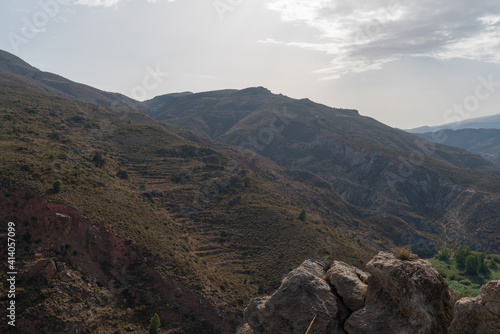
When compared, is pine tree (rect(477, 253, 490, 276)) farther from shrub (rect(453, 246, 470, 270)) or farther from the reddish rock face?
the reddish rock face

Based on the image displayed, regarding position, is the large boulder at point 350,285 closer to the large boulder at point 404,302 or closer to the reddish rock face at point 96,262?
the large boulder at point 404,302

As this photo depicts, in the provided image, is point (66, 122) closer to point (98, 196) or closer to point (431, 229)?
point (98, 196)

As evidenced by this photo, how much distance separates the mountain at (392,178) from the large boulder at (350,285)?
72.2 metres

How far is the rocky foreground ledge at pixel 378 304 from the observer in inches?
415

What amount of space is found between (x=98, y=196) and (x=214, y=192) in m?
27.8

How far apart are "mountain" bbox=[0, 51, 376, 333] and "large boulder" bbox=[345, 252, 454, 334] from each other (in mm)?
24064

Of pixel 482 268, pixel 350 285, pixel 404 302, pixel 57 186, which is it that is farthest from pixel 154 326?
pixel 482 268

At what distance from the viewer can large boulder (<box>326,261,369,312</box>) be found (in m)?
13.9

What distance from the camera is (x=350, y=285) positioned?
14.6m

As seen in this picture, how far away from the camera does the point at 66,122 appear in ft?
240

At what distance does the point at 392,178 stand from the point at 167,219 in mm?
108695

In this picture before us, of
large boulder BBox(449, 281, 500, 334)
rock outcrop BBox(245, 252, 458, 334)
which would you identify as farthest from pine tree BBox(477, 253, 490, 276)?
large boulder BBox(449, 281, 500, 334)

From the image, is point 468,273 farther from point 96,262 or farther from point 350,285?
point 96,262

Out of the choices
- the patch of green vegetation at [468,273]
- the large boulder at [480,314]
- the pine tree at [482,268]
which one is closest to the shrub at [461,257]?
the patch of green vegetation at [468,273]
